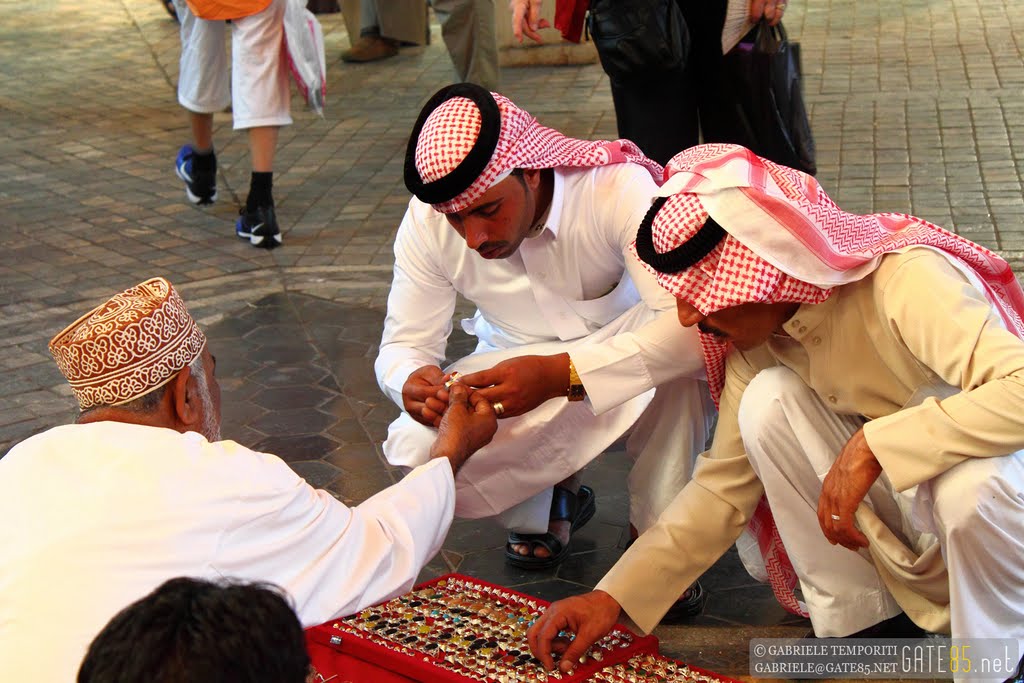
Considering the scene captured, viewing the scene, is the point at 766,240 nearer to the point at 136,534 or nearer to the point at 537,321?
the point at 537,321

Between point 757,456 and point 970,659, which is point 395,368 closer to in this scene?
point 757,456

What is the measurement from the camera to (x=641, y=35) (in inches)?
176

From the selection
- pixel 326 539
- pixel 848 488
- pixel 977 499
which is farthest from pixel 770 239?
pixel 326 539


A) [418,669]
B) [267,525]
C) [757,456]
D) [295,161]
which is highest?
[267,525]

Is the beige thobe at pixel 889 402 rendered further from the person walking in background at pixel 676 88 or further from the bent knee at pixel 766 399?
the person walking in background at pixel 676 88

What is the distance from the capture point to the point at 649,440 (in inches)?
140

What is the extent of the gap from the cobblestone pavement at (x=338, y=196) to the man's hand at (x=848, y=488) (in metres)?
0.59

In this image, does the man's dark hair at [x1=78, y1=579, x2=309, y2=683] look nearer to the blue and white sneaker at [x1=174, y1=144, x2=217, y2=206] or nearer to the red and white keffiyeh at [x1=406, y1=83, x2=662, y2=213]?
the red and white keffiyeh at [x1=406, y1=83, x2=662, y2=213]

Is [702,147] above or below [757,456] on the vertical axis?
above

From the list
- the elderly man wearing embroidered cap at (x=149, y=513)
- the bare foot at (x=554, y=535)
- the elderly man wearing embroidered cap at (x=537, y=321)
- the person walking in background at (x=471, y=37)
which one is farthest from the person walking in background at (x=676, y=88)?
the person walking in background at (x=471, y=37)

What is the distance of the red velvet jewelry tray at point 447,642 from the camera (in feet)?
9.36

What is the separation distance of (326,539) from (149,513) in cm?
39

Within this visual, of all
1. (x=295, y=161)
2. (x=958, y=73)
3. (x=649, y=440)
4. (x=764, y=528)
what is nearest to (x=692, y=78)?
(x=649, y=440)

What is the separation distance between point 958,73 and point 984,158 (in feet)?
6.60
